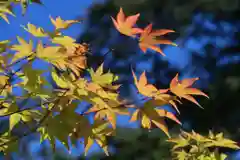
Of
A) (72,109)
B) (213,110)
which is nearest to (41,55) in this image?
(72,109)

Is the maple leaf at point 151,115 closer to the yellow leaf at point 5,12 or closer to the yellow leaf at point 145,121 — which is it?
the yellow leaf at point 145,121

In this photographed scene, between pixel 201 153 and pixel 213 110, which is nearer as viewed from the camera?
pixel 201 153

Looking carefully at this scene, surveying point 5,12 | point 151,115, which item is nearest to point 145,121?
point 151,115

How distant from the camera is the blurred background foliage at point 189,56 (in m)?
5.24

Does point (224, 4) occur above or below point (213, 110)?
above

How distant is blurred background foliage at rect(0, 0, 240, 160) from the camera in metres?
5.24

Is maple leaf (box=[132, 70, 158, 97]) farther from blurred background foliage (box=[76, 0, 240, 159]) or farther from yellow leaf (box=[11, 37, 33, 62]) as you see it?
blurred background foliage (box=[76, 0, 240, 159])

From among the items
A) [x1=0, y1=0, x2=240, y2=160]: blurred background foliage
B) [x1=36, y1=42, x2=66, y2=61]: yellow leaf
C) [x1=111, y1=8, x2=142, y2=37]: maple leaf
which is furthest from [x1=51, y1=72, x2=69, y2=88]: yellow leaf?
[x1=0, y1=0, x2=240, y2=160]: blurred background foliage

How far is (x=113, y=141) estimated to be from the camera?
16.4ft

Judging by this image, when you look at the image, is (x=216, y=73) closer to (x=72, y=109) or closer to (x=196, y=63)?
(x=196, y=63)

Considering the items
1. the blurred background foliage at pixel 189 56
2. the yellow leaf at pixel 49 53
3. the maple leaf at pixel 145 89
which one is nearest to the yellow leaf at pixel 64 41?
the yellow leaf at pixel 49 53

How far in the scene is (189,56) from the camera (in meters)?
6.21

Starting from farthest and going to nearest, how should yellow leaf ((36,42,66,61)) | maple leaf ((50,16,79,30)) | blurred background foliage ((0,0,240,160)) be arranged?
blurred background foliage ((0,0,240,160)) < maple leaf ((50,16,79,30)) < yellow leaf ((36,42,66,61))

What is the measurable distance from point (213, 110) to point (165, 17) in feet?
4.64
